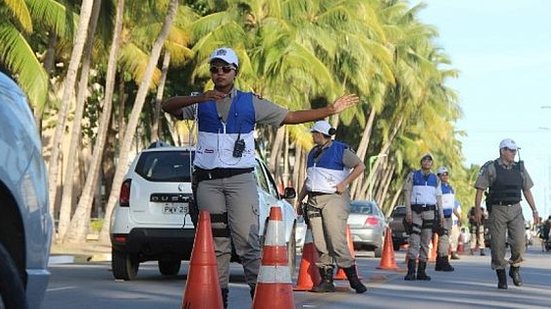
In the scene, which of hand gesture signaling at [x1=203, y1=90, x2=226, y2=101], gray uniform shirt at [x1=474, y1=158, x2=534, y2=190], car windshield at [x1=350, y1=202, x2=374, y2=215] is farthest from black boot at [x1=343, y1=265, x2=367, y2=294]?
car windshield at [x1=350, y1=202, x2=374, y2=215]

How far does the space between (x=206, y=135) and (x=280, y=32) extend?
31972 mm

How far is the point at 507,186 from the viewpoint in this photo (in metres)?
14.8

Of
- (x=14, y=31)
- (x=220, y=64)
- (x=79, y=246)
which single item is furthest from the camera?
(x=79, y=246)

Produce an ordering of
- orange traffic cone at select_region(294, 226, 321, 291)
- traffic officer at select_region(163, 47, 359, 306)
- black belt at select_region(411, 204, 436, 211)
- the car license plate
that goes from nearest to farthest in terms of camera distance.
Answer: traffic officer at select_region(163, 47, 359, 306) < orange traffic cone at select_region(294, 226, 321, 291) < the car license plate < black belt at select_region(411, 204, 436, 211)

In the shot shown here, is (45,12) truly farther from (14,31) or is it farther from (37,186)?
(37,186)

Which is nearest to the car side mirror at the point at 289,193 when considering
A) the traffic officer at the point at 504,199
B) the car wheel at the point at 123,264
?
the car wheel at the point at 123,264

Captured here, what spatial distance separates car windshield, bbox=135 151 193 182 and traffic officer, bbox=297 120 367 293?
194cm

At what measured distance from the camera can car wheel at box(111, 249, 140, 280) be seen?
14.6m

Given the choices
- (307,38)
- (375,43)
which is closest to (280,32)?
(307,38)

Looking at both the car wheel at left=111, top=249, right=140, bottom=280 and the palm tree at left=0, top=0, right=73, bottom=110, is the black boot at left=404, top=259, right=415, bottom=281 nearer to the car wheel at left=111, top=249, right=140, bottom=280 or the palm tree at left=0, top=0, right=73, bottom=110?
the car wheel at left=111, top=249, right=140, bottom=280

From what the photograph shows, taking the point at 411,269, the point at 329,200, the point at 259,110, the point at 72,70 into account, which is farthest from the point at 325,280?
the point at 72,70

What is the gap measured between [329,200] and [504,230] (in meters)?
3.02

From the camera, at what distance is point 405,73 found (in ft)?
196

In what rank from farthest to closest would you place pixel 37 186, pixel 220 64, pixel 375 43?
pixel 375 43 → pixel 220 64 → pixel 37 186
